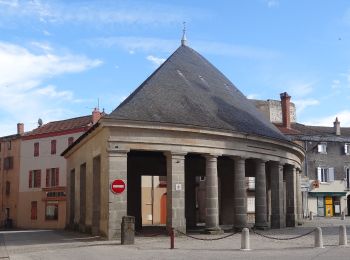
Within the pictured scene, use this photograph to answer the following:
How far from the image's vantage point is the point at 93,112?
57219 millimetres

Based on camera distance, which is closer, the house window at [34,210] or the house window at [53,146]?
the house window at [34,210]

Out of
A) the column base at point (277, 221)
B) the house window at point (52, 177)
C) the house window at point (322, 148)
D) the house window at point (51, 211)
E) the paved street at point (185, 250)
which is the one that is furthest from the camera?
the house window at point (322, 148)

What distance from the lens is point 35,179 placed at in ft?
190

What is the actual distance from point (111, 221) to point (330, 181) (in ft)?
140

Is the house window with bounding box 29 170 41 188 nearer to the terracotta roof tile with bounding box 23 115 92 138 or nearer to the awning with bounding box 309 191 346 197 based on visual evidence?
the terracotta roof tile with bounding box 23 115 92 138

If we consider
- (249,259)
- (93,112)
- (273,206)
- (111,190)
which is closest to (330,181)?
(93,112)

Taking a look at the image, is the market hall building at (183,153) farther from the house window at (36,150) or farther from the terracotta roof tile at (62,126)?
the house window at (36,150)

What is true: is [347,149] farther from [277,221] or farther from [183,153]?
[183,153]

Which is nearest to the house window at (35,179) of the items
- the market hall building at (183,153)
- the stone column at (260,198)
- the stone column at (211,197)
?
the market hall building at (183,153)

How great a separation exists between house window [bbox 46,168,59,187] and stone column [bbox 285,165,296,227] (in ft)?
89.7

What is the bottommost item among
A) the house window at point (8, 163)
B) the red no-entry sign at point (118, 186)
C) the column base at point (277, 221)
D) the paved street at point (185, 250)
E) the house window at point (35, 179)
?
the paved street at point (185, 250)

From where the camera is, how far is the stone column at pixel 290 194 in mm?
35341

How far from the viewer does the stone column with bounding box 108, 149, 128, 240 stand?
24391 millimetres

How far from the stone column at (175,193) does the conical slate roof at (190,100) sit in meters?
1.88
